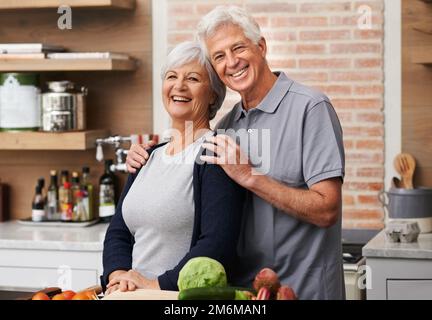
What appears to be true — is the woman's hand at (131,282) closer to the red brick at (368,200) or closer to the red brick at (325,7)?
the red brick at (368,200)

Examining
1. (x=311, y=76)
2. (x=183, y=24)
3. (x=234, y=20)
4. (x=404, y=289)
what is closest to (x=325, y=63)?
(x=311, y=76)

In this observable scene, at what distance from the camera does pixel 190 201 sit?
81.9 inches

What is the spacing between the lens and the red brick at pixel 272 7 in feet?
12.5

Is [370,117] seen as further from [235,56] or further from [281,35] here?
[235,56]

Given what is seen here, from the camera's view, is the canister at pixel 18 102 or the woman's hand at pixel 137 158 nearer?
the woman's hand at pixel 137 158

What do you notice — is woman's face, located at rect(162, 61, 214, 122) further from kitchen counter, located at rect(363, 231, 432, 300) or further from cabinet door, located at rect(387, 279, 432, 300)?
cabinet door, located at rect(387, 279, 432, 300)

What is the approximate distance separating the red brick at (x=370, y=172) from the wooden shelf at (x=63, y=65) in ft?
3.80

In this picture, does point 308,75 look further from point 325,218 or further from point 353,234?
point 325,218

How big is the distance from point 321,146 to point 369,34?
1833 millimetres

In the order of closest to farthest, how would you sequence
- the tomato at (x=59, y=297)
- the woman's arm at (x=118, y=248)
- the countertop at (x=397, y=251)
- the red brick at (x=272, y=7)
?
the tomato at (x=59, y=297) → the woman's arm at (x=118, y=248) → the countertop at (x=397, y=251) → the red brick at (x=272, y=7)

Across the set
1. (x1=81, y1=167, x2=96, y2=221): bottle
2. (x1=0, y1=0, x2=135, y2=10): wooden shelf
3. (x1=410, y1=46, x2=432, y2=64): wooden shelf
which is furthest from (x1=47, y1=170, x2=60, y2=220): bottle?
(x1=410, y1=46, x2=432, y2=64): wooden shelf

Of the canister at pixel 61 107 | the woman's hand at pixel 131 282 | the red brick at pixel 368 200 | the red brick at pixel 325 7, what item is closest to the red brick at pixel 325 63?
the red brick at pixel 325 7

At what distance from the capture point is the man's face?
207 centimetres
